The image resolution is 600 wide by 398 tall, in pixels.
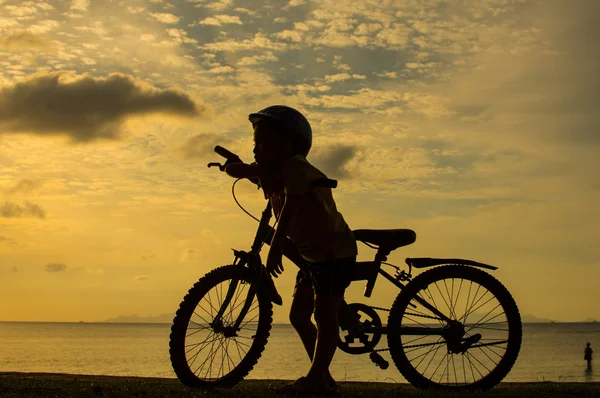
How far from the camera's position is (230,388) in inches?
259

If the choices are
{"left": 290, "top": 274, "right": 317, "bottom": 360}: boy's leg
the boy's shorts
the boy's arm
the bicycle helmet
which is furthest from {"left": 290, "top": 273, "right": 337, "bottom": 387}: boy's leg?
the bicycle helmet

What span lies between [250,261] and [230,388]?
4.17 feet

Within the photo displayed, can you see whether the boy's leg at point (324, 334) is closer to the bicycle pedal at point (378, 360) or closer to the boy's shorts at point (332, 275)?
the boy's shorts at point (332, 275)

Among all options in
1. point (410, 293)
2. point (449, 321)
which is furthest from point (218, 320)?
point (449, 321)

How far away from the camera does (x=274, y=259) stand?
19.9 feet

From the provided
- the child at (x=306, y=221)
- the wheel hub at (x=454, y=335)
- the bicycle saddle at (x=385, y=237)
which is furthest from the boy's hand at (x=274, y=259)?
the wheel hub at (x=454, y=335)

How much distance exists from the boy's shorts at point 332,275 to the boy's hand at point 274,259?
38 centimetres

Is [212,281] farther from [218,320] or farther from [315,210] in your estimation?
[315,210]

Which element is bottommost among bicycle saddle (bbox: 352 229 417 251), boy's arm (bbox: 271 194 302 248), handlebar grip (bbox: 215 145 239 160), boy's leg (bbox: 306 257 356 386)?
boy's leg (bbox: 306 257 356 386)

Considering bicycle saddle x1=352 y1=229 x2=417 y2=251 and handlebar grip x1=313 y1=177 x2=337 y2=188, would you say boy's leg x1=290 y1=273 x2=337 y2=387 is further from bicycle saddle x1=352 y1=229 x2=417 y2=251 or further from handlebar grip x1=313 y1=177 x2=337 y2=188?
handlebar grip x1=313 y1=177 x2=337 y2=188

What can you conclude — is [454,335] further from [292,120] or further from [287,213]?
[292,120]

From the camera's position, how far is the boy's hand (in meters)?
6.04

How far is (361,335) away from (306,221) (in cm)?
136

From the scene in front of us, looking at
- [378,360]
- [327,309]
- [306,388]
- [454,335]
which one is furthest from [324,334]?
[454,335]
